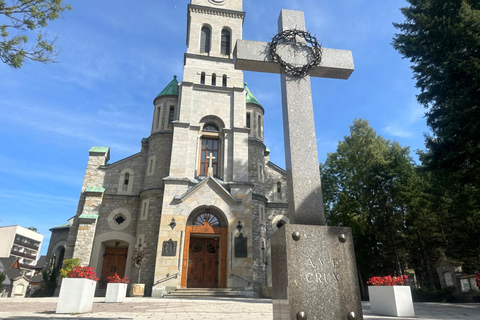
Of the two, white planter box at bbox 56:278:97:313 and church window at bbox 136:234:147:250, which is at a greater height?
church window at bbox 136:234:147:250

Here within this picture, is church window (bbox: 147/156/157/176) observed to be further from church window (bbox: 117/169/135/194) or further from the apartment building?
the apartment building

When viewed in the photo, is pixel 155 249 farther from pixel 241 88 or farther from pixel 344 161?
pixel 344 161

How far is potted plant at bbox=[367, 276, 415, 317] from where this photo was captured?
8.01m

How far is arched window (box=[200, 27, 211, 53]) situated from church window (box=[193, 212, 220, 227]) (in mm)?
13792

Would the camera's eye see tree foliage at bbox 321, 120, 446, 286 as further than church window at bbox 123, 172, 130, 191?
No

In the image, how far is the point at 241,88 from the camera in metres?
23.8

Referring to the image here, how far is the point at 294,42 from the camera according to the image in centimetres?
606

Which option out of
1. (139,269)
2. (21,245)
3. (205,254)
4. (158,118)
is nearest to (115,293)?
(139,269)

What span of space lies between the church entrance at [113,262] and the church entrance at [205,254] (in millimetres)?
5738

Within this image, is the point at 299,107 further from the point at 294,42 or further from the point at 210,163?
the point at 210,163

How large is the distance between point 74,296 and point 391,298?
8347mm

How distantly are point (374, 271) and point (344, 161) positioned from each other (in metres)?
9.02

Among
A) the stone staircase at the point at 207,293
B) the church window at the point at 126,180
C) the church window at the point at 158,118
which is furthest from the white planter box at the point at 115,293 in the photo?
the church window at the point at 158,118

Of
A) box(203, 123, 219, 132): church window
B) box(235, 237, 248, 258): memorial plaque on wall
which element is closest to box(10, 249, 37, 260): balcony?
box(203, 123, 219, 132): church window
